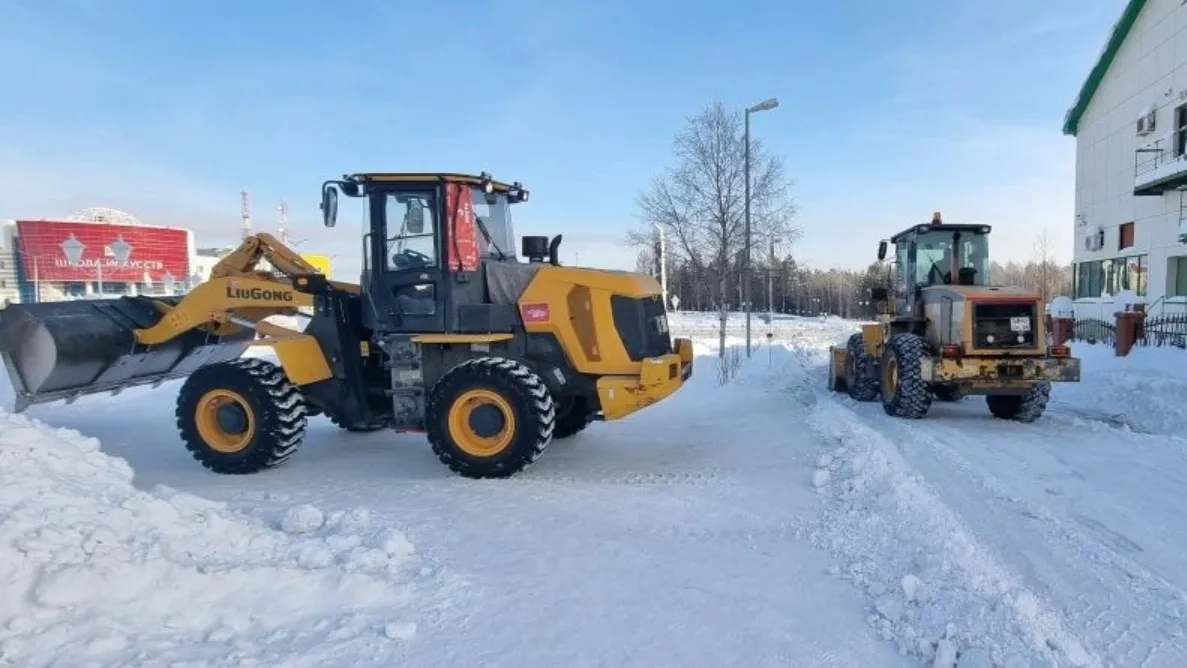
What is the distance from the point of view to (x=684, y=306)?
9494 cm

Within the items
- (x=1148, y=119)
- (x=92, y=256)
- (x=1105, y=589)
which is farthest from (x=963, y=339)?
(x=92, y=256)

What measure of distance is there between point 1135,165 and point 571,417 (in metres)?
23.7

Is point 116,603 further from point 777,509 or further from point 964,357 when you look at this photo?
point 964,357

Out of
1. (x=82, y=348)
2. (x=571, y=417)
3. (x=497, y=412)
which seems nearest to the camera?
(x=497, y=412)

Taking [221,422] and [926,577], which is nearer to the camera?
[926,577]

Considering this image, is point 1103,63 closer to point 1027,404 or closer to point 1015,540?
point 1027,404

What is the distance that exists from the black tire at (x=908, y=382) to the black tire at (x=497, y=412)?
5738mm

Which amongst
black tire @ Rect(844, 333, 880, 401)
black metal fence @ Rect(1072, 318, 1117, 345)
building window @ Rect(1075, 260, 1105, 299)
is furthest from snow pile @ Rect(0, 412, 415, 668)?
building window @ Rect(1075, 260, 1105, 299)

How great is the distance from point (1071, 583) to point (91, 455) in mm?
6308

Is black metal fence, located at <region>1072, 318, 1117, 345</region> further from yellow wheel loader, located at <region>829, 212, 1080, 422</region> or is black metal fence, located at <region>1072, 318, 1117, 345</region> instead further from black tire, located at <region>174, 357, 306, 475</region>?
black tire, located at <region>174, 357, 306, 475</region>

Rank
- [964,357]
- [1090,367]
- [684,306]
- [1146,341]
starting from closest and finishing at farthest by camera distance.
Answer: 1. [964,357]
2. [1090,367]
3. [1146,341]
4. [684,306]

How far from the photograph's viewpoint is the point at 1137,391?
465 inches

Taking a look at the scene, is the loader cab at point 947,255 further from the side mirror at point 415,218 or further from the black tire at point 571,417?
the side mirror at point 415,218

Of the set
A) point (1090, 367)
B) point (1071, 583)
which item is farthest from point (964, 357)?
point (1090, 367)
